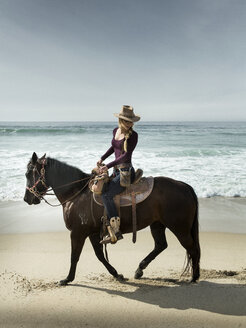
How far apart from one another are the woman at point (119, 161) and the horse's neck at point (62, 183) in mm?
538

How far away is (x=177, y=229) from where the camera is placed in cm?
413

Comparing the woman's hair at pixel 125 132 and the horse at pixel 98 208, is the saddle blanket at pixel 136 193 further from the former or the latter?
the woman's hair at pixel 125 132

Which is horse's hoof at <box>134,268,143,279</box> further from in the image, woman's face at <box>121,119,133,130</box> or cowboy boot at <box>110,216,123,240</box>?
woman's face at <box>121,119,133,130</box>

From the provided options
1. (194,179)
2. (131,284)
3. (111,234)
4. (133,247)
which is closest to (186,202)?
(111,234)

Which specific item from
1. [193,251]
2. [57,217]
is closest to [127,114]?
[193,251]

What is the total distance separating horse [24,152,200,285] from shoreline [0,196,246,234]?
291 cm

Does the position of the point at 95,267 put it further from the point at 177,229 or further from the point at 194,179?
the point at 194,179

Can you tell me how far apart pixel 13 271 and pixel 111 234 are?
2.01 m

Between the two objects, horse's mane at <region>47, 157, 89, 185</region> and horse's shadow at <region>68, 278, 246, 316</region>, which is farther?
horse's mane at <region>47, 157, 89, 185</region>

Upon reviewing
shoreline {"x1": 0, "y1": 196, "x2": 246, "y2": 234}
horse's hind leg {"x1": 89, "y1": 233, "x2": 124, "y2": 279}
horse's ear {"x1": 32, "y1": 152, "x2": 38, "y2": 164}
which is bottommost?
shoreline {"x1": 0, "y1": 196, "x2": 246, "y2": 234}

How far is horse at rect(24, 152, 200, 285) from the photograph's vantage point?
13.5 ft

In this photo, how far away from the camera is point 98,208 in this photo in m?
4.18

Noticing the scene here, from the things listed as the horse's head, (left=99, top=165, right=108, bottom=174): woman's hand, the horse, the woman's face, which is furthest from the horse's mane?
the woman's face

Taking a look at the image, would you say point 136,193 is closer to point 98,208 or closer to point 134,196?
point 134,196
